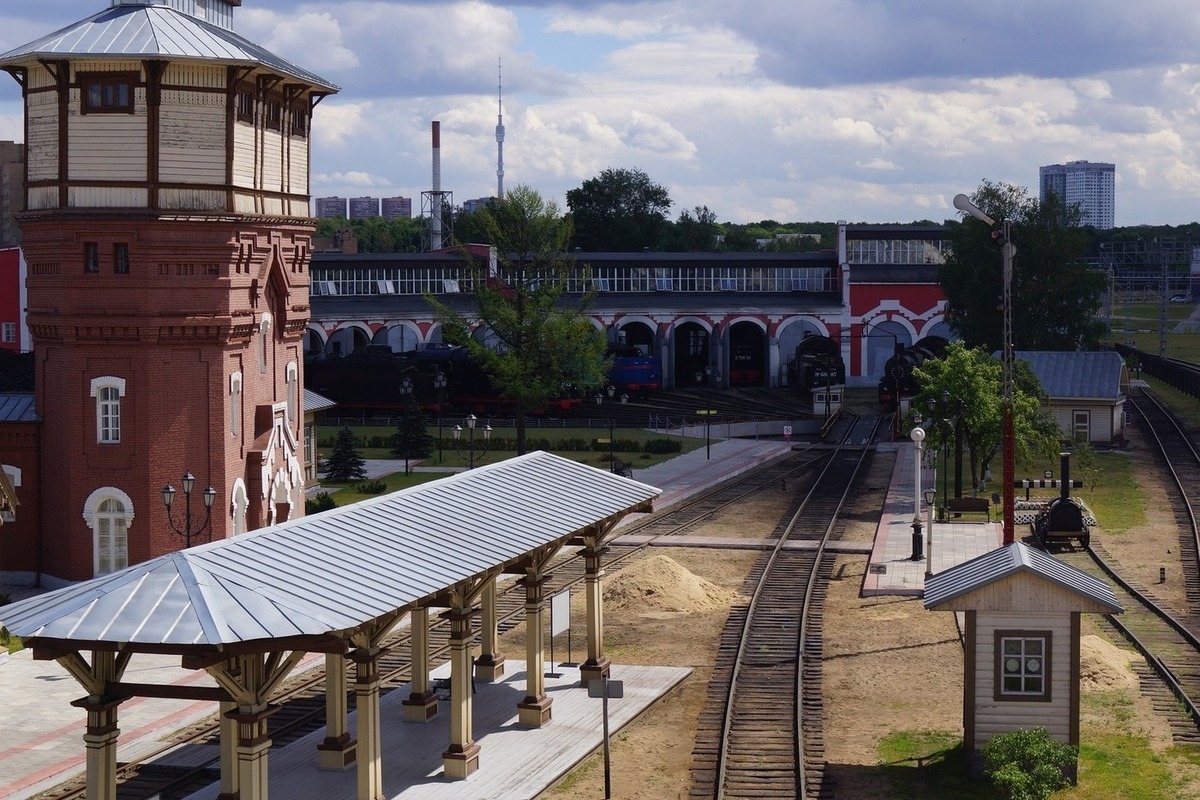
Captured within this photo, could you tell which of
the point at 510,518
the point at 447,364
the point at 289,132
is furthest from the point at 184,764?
the point at 447,364

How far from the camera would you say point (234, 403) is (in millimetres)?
35312

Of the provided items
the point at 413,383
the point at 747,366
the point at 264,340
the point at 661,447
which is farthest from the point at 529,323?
the point at 747,366

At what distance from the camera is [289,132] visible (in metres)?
38.1

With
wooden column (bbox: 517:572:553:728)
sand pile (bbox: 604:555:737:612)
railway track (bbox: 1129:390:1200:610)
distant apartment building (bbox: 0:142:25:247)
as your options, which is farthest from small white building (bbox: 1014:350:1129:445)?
distant apartment building (bbox: 0:142:25:247)

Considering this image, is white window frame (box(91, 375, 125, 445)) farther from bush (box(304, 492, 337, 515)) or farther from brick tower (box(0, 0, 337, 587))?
bush (box(304, 492, 337, 515))

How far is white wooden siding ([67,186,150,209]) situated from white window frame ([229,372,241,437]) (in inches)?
172

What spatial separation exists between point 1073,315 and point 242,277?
50.2m

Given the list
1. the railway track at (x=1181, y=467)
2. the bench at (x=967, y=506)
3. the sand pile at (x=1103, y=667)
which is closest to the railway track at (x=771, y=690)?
the sand pile at (x=1103, y=667)

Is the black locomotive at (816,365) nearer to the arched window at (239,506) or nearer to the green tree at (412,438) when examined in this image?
the green tree at (412,438)

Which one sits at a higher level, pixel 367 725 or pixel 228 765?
pixel 367 725

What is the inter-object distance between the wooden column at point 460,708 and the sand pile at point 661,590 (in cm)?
1228

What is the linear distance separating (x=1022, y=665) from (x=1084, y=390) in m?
42.4

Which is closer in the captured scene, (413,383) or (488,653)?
(488,653)

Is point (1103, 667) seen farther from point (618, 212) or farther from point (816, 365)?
point (618, 212)
